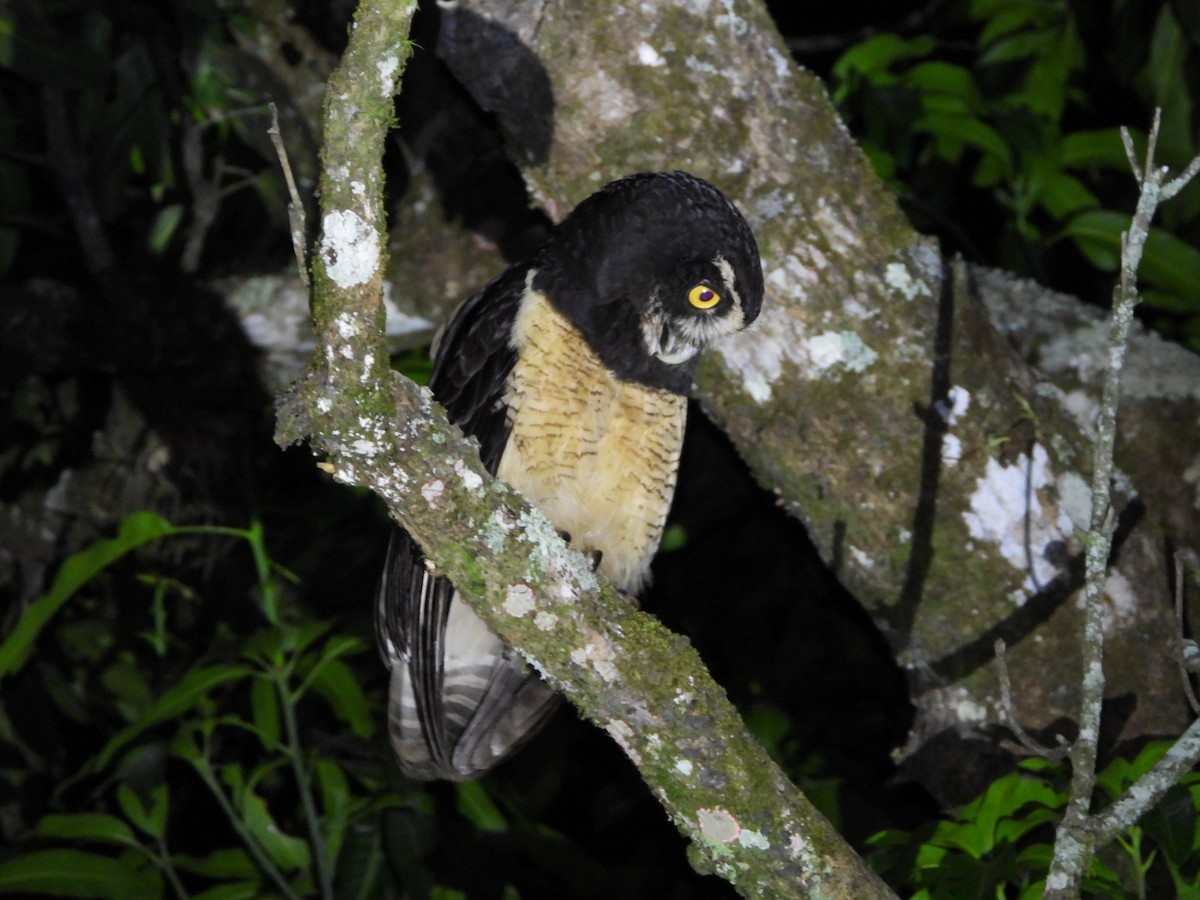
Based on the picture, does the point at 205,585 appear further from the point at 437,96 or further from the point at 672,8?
the point at 672,8

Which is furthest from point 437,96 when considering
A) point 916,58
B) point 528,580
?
point 528,580

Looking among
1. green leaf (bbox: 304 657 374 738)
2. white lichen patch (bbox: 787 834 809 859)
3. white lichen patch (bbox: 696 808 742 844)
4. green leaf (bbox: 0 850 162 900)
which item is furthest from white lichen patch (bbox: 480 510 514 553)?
green leaf (bbox: 0 850 162 900)

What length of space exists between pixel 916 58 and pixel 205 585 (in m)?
2.84

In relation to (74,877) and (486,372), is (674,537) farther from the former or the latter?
(74,877)

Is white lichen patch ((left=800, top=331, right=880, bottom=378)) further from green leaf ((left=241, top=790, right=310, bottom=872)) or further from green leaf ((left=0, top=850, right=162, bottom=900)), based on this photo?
green leaf ((left=0, top=850, right=162, bottom=900))

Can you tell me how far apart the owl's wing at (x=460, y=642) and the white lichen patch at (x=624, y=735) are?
0.55 meters

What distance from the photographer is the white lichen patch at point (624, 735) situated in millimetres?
1772

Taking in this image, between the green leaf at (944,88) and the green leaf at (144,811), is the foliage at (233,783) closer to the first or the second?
the green leaf at (144,811)

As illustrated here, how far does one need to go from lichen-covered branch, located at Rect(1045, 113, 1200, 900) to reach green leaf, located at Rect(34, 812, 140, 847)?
191 centimetres

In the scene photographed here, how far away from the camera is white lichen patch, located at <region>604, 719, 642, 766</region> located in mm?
1772

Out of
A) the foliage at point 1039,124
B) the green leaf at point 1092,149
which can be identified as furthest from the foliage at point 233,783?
the green leaf at point 1092,149

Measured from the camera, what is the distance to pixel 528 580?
5.68 ft

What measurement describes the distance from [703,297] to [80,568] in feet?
4.41

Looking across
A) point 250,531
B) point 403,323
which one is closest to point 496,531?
point 250,531
